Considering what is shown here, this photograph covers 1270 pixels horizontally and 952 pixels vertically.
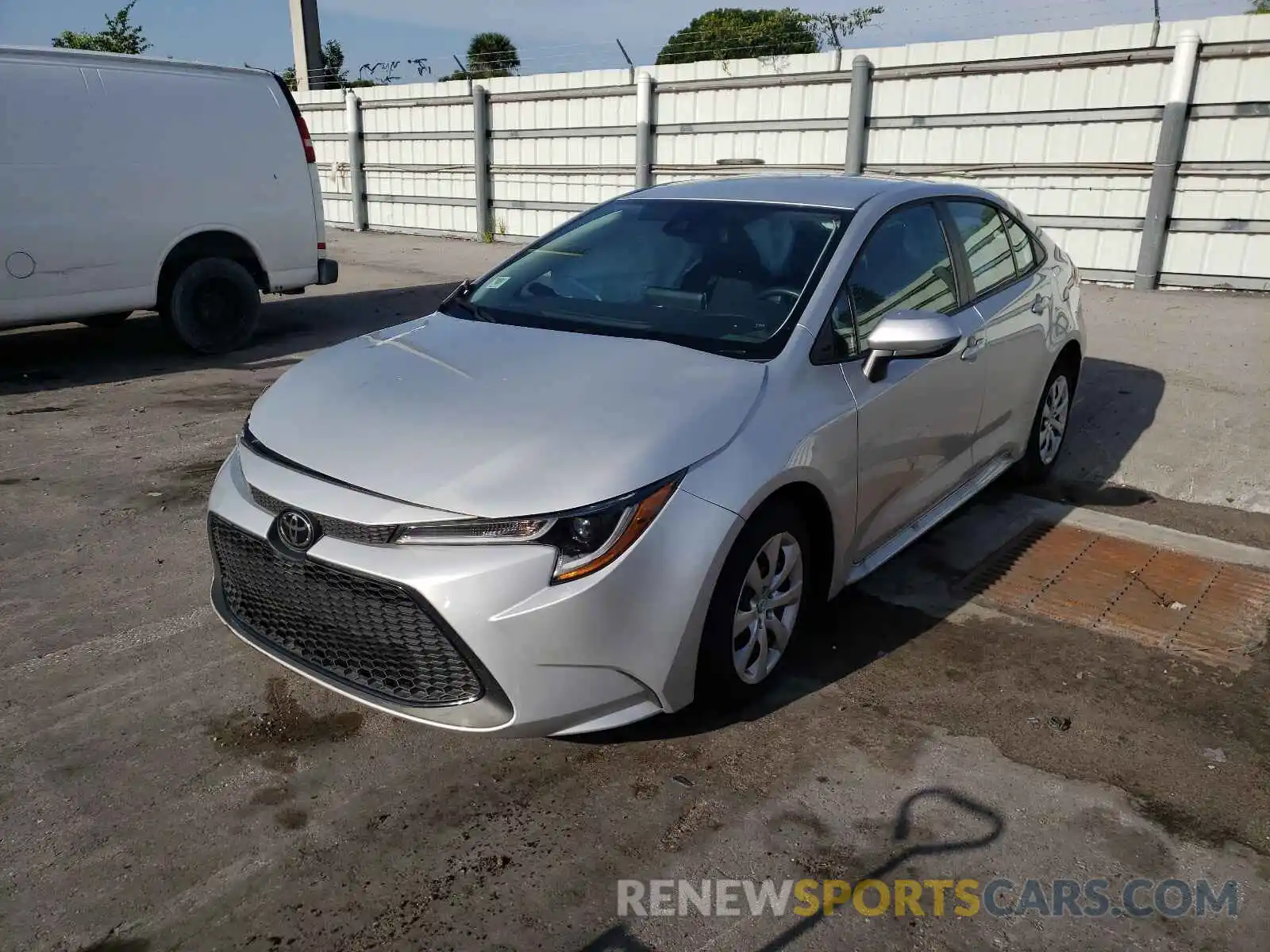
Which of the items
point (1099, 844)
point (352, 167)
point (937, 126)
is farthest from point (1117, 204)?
point (352, 167)

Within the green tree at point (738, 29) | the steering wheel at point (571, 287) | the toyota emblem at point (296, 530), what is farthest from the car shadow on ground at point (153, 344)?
the green tree at point (738, 29)

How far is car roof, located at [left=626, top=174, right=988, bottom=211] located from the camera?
3932 millimetres

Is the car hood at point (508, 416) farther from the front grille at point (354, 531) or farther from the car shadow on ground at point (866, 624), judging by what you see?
the car shadow on ground at point (866, 624)

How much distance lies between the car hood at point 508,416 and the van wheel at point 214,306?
513 cm

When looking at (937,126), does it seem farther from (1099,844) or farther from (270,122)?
(1099,844)

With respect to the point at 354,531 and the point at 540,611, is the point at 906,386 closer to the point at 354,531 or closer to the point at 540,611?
the point at 540,611

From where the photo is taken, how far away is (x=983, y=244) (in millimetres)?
4574

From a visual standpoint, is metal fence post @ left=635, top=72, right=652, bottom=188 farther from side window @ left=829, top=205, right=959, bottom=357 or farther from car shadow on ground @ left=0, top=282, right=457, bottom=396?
side window @ left=829, top=205, right=959, bottom=357

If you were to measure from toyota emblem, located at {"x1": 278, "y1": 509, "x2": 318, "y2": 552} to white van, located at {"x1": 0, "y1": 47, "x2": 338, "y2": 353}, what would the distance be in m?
5.57

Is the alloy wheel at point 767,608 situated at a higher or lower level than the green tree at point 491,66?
lower

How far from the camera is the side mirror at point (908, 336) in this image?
3.31 m

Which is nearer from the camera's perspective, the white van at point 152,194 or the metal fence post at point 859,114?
the white van at point 152,194

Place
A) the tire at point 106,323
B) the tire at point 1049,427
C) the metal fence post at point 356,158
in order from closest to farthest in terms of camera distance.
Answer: the tire at point 1049,427 → the tire at point 106,323 → the metal fence post at point 356,158

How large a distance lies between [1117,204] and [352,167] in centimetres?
1334
